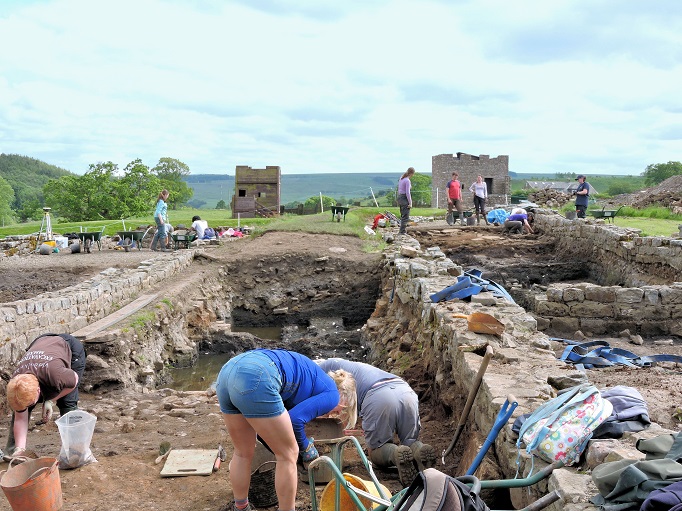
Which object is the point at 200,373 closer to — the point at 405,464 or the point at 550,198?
the point at 405,464

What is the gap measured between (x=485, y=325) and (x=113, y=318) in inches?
232

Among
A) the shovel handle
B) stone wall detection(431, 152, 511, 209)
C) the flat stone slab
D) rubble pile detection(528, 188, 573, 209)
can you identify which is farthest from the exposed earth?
stone wall detection(431, 152, 511, 209)

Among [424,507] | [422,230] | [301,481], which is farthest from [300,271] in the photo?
[424,507]

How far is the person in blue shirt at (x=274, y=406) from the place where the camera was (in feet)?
13.2

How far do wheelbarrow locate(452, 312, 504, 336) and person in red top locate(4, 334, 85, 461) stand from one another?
381 centimetres

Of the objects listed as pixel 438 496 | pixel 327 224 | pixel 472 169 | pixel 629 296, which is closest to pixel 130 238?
pixel 327 224

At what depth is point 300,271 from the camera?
16.0 metres

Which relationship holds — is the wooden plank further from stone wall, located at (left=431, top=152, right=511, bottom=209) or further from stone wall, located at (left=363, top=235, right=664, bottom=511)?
stone wall, located at (left=431, top=152, right=511, bottom=209)

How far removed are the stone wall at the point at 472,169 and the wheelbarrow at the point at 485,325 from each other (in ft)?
127

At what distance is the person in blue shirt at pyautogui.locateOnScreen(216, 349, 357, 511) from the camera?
4.02m

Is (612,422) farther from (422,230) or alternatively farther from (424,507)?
(422,230)

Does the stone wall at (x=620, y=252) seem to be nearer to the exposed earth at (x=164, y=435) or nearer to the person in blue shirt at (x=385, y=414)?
the exposed earth at (x=164, y=435)

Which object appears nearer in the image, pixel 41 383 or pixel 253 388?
pixel 253 388

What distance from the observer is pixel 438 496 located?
2.68m
